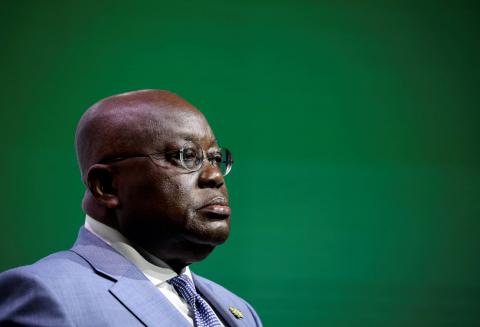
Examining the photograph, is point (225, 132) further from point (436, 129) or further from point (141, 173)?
point (141, 173)

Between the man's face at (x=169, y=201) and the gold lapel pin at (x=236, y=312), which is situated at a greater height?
Answer: the man's face at (x=169, y=201)

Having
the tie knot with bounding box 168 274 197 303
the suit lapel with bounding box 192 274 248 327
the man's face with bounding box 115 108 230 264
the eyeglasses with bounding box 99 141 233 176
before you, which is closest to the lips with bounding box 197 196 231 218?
the man's face with bounding box 115 108 230 264

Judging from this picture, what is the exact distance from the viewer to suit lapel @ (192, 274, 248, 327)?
6.68 ft

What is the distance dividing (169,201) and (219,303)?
45 centimetres

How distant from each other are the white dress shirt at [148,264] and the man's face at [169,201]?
0.02 m

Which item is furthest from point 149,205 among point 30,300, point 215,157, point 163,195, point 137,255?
point 30,300

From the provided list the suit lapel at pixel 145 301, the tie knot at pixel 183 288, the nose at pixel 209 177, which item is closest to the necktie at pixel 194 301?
the tie knot at pixel 183 288

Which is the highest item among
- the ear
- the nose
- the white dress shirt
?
the nose

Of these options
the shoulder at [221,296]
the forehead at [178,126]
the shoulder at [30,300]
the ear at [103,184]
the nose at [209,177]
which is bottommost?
the shoulder at [30,300]

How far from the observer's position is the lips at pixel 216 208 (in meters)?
1.82

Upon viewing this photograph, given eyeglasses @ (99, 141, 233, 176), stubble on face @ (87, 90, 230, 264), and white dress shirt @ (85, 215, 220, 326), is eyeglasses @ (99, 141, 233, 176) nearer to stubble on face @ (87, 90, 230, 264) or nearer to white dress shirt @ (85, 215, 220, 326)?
stubble on face @ (87, 90, 230, 264)

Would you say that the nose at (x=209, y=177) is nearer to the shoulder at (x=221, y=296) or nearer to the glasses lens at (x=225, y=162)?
the glasses lens at (x=225, y=162)

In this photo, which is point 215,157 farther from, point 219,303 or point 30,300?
point 30,300

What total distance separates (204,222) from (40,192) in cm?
120
